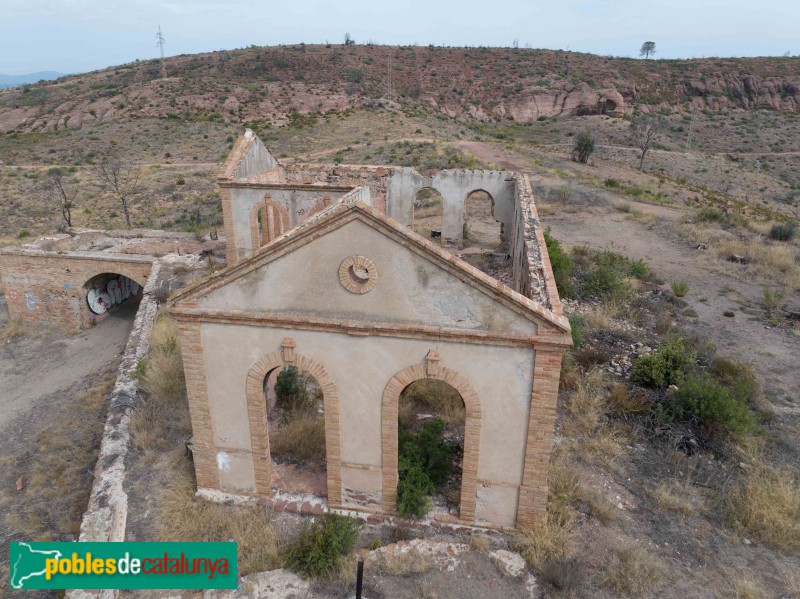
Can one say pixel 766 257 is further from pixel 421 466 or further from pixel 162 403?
pixel 162 403

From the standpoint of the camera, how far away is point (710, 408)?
10.2m

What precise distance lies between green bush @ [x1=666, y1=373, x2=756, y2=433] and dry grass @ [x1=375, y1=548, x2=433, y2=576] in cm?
625

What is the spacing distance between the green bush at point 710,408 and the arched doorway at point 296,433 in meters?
7.09

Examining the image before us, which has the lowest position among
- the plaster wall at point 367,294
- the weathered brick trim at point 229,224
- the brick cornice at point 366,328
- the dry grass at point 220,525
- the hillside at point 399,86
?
the dry grass at point 220,525

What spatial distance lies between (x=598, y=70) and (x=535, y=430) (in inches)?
3061

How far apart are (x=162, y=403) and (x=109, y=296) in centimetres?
1264

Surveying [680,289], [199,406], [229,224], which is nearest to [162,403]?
[199,406]

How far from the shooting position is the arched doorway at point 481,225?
23.5 metres

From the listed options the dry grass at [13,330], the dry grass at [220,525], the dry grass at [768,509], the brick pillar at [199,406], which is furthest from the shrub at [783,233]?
the dry grass at [13,330]

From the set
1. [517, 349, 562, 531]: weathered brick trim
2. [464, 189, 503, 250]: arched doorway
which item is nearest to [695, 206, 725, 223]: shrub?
[464, 189, 503, 250]: arched doorway

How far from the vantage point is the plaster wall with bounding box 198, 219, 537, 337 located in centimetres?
659

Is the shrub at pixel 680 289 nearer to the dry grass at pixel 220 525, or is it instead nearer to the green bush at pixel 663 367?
the green bush at pixel 663 367

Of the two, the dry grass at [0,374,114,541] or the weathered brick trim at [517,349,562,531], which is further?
the dry grass at [0,374,114,541]

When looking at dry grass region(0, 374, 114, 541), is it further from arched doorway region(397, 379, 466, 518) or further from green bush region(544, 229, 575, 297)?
green bush region(544, 229, 575, 297)
